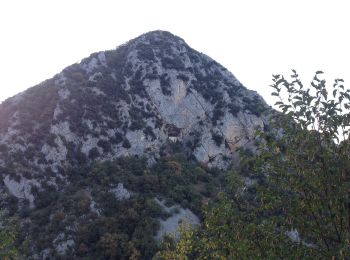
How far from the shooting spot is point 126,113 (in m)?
79.0

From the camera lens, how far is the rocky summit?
163 feet

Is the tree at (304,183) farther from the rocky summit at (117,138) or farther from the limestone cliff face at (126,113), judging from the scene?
the limestone cliff face at (126,113)

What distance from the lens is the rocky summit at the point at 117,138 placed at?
4956 cm

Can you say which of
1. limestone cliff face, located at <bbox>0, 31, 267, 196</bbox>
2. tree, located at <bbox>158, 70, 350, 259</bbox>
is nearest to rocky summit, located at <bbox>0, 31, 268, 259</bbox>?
limestone cliff face, located at <bbox>0, 31, 267, 196</bbox>

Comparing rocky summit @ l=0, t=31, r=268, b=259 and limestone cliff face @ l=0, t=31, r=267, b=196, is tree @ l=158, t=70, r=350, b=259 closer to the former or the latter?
rocky summit @ l=0, t=31, r=268, b=259

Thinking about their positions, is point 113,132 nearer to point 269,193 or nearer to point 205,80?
point 205,80

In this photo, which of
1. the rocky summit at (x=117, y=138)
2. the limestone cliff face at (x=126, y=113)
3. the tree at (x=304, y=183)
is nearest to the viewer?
the tree at (x=304, y=183)

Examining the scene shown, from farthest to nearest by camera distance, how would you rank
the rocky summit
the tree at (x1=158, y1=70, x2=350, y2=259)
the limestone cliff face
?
the limestone cliff face < the rocky summit < the tree at (x1=158, y1=70, x2=350, y2=259)

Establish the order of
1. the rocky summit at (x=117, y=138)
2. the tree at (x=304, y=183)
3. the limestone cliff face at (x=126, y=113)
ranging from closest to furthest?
the tree at (x=304, y=183)
the rocky summit at (x=117, y=138)
the limestone cliff face at (x=126, y=113)

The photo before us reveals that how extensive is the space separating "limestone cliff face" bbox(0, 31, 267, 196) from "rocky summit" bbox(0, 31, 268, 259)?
22 centimetres

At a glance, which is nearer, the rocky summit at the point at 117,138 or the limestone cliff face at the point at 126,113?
the rocky summit at the point at 117,138

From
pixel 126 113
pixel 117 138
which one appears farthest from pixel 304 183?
pixel 126 113

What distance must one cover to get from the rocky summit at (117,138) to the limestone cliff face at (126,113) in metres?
0.22

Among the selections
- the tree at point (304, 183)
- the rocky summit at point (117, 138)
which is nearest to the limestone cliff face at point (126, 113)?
the rocky summit at point (117, 138)
